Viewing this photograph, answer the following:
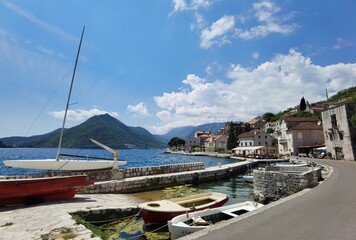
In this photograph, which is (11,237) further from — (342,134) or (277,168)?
(342,134)

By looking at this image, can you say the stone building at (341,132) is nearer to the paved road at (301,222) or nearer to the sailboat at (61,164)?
the paved road at (301,222)

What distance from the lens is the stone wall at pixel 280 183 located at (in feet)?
43.8

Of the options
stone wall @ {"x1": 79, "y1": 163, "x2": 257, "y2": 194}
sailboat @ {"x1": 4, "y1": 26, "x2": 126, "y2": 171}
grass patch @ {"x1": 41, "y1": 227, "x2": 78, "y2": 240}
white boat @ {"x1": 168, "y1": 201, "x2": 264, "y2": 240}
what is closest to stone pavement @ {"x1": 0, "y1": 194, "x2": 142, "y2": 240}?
grass patch @ {"x1": 41, "y1": 227, "x2": 78, "y2": 240}

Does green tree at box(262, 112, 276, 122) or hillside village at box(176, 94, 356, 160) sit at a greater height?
green tree at box(262, 112, 276, 122)

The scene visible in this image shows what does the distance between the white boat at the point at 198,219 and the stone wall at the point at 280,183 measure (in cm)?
383

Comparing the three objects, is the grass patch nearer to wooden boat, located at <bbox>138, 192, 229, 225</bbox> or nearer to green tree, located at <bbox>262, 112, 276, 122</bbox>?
wooden boat, located at <bbox>138, 192, 229, 225</bbox>

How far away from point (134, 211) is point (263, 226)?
26.3ft

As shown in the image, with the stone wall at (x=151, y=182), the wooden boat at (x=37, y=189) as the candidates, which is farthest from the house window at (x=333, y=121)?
the wooden boat at (x=37, y=189)

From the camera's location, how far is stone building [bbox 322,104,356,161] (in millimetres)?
33031

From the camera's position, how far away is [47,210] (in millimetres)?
10461

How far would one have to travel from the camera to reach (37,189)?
12.2 metres

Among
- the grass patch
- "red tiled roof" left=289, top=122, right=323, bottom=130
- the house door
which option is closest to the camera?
the grass patch

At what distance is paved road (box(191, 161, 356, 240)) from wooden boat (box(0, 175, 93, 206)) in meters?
10.3

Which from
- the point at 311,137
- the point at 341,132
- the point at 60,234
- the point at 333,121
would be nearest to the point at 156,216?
the point at 60,234
